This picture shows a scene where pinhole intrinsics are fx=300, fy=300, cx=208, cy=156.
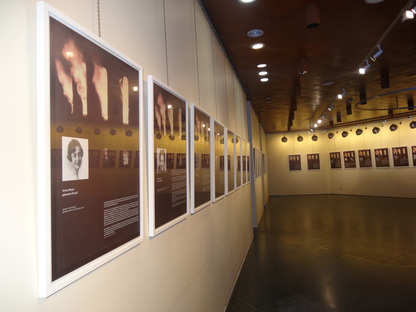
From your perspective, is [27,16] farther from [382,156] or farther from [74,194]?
[382,156]

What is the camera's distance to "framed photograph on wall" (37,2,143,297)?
92 cm

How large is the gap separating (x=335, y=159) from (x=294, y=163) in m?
2.35

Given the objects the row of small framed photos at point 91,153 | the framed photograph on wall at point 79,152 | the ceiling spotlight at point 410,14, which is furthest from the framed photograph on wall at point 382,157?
the framed photograph on wall at point 79,152

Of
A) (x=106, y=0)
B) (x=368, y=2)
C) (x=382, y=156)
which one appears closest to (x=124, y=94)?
(x=106, y=0)

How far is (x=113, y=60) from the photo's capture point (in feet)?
4.40

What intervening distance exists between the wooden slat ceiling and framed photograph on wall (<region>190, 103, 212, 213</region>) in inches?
68.0

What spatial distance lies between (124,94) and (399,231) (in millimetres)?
8638

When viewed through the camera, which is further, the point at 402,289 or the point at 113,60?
the point at 402,289

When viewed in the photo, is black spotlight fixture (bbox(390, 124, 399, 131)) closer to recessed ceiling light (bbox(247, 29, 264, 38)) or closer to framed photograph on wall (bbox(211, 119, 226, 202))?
recessed ceiling light (bbox(247, 29, 264, 38))

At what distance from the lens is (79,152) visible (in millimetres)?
1075

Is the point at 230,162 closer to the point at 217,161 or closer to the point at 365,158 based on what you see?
the point at 217,161

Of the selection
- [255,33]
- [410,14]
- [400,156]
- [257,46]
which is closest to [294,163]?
[400,156]

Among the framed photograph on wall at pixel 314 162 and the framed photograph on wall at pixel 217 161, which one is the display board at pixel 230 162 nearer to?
the framed photograph on wall at pixel 217 161

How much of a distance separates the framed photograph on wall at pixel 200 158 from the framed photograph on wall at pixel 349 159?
1573cm
